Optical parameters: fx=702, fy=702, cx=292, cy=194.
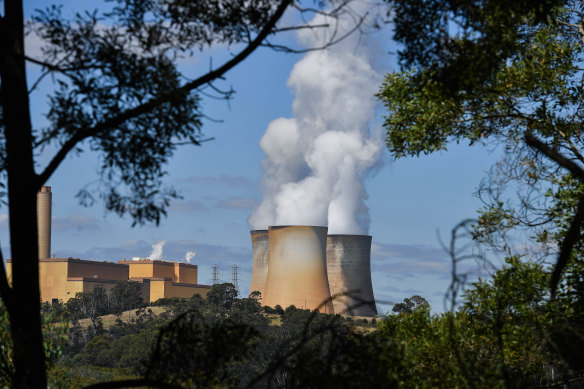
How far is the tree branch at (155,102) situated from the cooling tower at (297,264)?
102ft

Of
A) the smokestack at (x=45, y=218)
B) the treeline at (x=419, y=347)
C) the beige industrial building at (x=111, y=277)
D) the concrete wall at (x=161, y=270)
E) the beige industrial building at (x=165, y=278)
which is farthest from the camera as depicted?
the concrete wall at (x=161, y=270)

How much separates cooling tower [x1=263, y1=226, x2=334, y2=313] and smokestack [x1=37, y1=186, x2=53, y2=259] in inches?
1621

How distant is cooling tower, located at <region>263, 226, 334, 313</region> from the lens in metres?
36.0

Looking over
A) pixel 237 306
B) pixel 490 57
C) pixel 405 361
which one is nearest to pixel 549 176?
pixel 490 57

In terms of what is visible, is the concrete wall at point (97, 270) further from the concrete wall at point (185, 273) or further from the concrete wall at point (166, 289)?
the concrete wall at point (185, 273)

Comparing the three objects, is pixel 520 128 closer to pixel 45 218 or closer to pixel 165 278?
pixel 45 218

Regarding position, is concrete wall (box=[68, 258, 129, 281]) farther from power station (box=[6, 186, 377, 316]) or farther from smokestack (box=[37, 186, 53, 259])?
power station (box=[6, 186, 377, 316])

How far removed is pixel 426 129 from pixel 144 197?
4.20m

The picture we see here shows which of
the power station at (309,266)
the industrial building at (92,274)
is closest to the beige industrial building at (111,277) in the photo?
the industrial building at (92,274)

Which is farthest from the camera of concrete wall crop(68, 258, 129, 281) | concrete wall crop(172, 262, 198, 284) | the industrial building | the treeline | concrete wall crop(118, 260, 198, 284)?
concrete wall crop(172, 262, 198, 284)

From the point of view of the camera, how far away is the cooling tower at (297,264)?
1416 inches

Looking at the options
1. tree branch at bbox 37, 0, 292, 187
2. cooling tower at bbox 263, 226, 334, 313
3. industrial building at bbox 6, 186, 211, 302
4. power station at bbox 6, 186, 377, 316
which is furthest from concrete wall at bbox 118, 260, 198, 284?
tree branch at bbox 37, 0, 292, 187

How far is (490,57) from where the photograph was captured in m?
6.21

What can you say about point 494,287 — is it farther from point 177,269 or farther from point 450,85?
point 177,269
